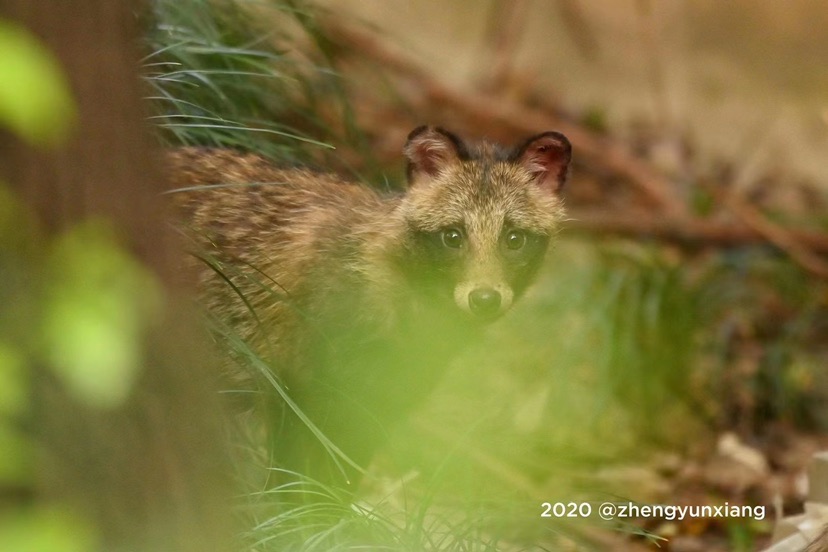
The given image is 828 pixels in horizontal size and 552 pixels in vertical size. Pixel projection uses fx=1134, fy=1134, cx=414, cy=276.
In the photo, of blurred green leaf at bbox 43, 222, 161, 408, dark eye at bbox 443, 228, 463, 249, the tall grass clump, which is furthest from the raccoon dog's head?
blurred green leaf at bbox 43, 222, 161, 408

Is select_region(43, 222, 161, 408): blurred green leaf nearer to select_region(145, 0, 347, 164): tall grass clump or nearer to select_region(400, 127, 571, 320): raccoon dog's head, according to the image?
select_region(145, 0, 347, 164): tall grass clump

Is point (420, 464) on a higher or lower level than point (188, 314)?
higher

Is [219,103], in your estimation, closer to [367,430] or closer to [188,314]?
[367,430]

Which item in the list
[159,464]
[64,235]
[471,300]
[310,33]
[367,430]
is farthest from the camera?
[310,33]

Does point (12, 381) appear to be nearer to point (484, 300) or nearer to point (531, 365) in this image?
point (484, 300)

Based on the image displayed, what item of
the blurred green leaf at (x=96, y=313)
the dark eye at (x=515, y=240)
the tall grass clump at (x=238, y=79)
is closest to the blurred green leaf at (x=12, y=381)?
the blurred green leaf at (x=96, y=313)

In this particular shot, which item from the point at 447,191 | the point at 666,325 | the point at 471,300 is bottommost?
the point at 471,300

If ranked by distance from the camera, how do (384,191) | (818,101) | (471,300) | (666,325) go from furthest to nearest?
(818,101) < (666,325) < (384,191) < (471,300)

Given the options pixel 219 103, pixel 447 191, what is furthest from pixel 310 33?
pixel 447 191
